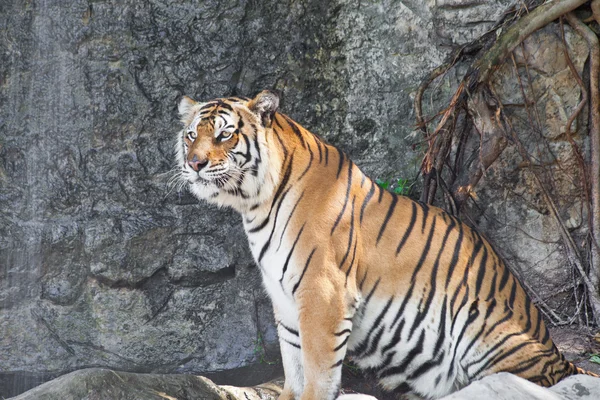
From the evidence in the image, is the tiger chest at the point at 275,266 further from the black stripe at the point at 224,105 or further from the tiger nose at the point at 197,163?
the black stripe at the point at 224,105

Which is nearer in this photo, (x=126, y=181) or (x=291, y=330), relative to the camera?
(x=291, y=330)

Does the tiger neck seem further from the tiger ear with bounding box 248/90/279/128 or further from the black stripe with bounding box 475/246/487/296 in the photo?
the black stripe with bounding box 475/246/487/296

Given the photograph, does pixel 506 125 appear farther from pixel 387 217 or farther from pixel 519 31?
pixel 387 217

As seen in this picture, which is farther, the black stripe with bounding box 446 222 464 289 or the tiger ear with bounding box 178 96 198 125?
the tiger ear with bounding box 178 96 198 125

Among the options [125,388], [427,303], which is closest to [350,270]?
[427,303]

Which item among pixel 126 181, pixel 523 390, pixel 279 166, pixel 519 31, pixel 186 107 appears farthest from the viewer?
pixel 126 181

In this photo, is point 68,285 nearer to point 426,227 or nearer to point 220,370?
point 220,370

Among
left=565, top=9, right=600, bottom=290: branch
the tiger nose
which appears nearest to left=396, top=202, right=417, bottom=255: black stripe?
the tiger nose

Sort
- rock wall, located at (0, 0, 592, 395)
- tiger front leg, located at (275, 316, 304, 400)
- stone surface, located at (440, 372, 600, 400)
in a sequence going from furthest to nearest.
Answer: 1. rock wall, located at (0, 0, 592, 395)
2. tiger front leg, located at (275, 316, 304, 400)
3. stone surface, located at (440, 372, 600, 400)

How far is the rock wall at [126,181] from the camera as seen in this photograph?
538 centimetres

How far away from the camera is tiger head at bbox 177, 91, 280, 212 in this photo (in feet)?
13.3

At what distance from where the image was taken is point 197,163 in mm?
3988

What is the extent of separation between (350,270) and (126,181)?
7.16 ft

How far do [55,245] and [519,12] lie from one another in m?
3.84
